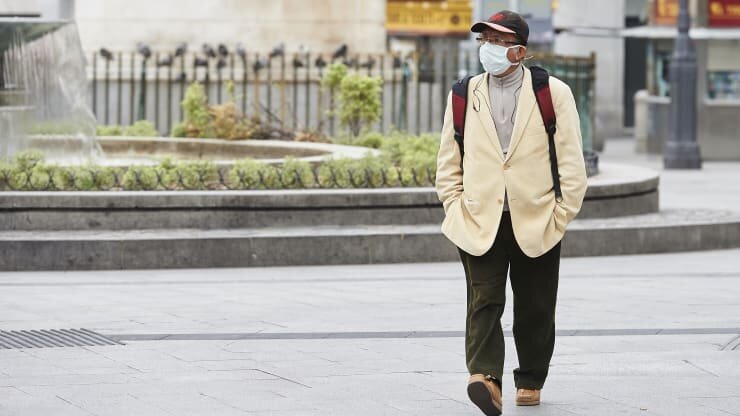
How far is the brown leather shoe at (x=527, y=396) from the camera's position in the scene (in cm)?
734

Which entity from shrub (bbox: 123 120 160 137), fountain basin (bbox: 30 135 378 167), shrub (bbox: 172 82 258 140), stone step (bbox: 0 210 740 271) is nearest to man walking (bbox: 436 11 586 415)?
stone step (bbox: 0 210 740 271)

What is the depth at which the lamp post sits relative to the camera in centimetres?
2588

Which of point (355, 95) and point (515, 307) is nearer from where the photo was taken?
point (515, 307)

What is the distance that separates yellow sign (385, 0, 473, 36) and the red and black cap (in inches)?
1465

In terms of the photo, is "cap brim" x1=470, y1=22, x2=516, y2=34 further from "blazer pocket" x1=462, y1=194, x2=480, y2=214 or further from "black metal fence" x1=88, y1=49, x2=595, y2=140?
"black metal fence" x1=88, y1=49, x2=595, y2=140

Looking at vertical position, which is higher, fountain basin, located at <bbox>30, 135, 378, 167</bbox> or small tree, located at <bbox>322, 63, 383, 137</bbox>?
small tree, located at <bbox>322, 63, 383, 137</bbox>

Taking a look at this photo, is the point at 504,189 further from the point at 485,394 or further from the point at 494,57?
the point at 485,394

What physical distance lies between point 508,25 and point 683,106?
1948cm

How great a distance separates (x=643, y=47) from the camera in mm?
46000

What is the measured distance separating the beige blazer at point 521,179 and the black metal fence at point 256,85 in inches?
560

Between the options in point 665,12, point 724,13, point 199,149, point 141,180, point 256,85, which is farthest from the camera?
point 665,12

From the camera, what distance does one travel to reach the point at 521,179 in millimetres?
7156

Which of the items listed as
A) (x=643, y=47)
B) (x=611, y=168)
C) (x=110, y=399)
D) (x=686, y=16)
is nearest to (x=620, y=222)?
(x=611, y=168)

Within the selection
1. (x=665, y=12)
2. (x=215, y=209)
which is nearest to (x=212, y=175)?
(x=215, y=209)
